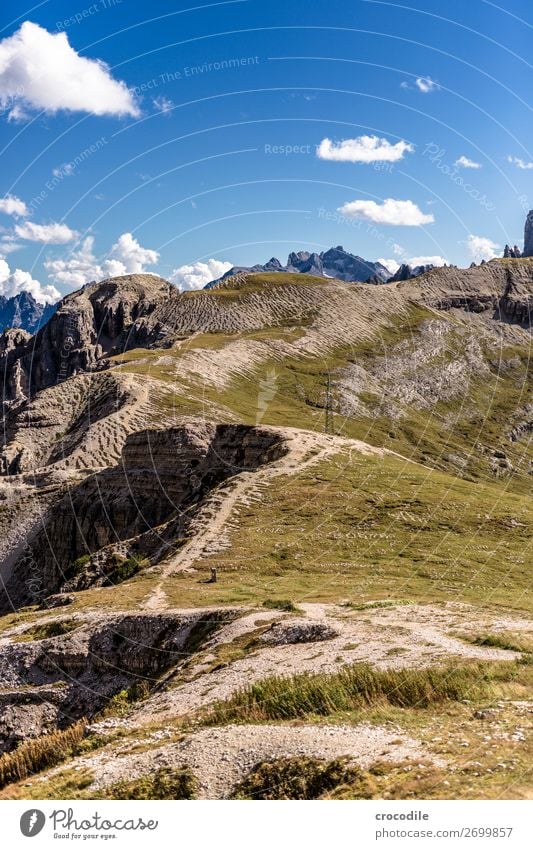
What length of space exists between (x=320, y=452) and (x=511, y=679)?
58.2m

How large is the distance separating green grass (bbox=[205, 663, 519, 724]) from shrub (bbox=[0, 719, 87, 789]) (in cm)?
640

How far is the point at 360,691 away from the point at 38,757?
13.4 meters

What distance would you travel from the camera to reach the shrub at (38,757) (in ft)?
91.4

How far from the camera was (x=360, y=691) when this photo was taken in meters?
26.0

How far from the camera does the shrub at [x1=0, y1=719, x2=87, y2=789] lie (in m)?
27.8

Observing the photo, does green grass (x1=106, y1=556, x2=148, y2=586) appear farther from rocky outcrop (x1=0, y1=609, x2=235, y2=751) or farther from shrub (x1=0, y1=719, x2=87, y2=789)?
shrub (x1=0, y1=719, x2=87, y2=789)

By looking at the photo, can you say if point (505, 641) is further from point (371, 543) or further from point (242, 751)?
point (371, 543)

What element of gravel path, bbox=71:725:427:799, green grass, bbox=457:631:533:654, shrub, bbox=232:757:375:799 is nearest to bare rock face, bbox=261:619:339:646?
green grass, bbox=457:631:533:654

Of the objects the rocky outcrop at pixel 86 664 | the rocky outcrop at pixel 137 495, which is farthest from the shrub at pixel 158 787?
the rocky outcrop at pixel 137 495

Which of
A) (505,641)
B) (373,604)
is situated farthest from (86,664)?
(505,641)

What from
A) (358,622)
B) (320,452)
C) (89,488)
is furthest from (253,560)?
(89,488)

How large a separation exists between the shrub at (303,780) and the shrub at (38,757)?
32.3 feet

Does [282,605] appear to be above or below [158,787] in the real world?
above

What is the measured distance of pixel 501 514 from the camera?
233ft
